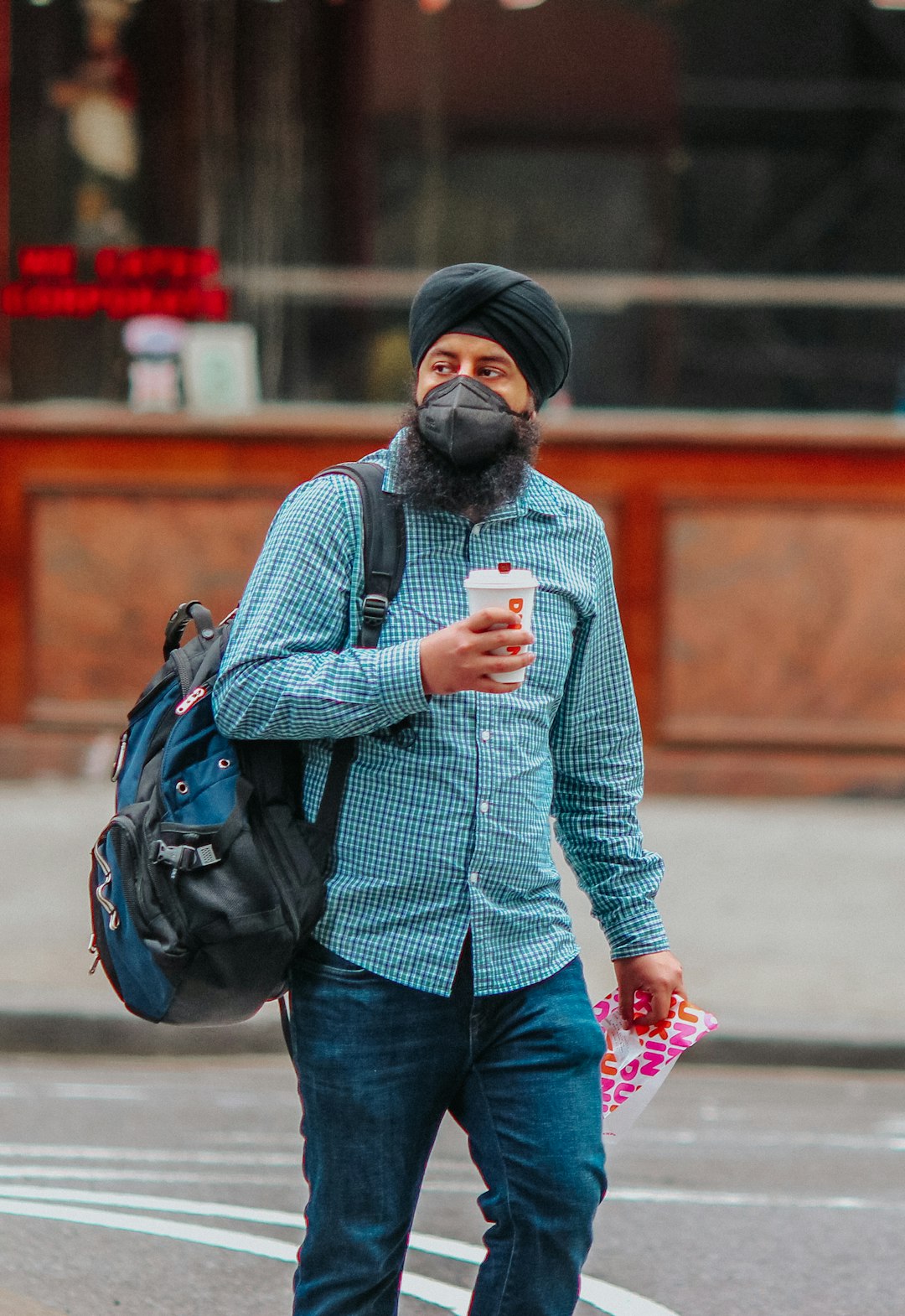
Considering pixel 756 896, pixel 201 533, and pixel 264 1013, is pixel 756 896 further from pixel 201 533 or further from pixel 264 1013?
pixel 201 533

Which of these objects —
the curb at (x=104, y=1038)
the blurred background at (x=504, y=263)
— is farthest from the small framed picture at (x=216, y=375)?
the curb at (x=104, y=1038)

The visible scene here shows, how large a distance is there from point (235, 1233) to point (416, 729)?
6.72 feet

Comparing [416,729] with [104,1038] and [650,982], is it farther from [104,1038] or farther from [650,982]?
[104,1038]

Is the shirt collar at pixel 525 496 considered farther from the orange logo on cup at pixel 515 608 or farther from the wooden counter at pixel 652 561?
the wooden counter at pixel 652 561

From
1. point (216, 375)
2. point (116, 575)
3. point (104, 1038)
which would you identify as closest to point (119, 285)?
point (216, 375)

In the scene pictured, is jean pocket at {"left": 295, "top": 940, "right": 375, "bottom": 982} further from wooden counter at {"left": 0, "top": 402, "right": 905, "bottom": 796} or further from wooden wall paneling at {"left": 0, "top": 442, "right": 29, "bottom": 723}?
wooden wall paneling at {"left": 0, "top": 442, "right": 29, "bottom": 723}

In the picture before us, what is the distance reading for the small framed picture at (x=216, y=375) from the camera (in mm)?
9555

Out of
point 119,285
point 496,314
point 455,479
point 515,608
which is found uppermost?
point 496,314

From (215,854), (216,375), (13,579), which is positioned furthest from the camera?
(216,375)

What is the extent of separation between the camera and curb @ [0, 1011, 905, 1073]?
586 centimetres

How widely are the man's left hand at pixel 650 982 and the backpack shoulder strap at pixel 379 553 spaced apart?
0.70m

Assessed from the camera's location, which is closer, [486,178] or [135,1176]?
[135,1176]

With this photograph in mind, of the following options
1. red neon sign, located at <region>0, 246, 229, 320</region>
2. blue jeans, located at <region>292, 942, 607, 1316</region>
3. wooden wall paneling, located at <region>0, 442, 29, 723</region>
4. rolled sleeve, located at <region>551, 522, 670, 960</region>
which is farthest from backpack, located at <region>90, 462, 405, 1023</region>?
red neon sign, located at <region>0, 246, 229, 320</region>

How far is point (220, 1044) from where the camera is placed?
19.3 ft
